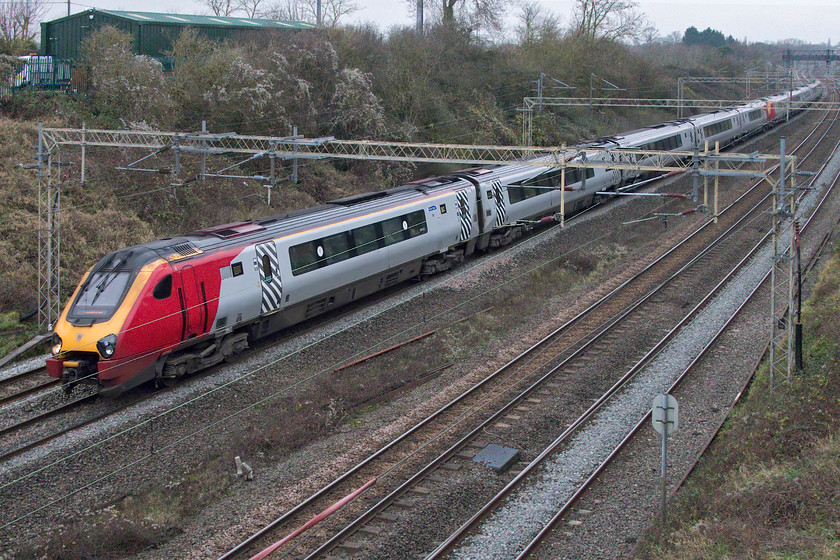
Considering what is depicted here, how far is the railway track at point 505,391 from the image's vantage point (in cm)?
1082

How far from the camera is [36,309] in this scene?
779 inches

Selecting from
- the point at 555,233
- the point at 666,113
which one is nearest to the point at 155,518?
the point at 555,233

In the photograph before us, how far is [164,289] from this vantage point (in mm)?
14719

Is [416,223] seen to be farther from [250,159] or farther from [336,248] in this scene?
[250,159]

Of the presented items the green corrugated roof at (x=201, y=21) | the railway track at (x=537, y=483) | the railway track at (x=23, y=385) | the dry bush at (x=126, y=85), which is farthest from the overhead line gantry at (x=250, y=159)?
the green corrugated roof at (x=201, y=21)

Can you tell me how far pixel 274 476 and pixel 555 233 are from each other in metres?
18.4

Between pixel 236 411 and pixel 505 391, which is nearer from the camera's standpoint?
pixel 236 411

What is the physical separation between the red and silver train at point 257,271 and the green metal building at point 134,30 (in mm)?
18892

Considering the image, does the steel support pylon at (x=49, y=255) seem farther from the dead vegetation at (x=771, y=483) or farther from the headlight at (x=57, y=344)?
the dead vegetation at (x=771, y=483)

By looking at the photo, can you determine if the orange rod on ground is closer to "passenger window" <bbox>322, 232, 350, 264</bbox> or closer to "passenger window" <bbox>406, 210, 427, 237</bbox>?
"passenger window" <bbox>322, 232, 350, 264</bbox>

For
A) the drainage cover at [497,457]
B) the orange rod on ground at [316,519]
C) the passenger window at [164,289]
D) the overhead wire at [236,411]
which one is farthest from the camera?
the passenger window at [164,289]

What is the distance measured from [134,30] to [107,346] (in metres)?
26.2

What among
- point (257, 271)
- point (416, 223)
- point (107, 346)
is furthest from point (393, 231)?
point (107, 346)

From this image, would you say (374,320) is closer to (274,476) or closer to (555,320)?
(555,320)
